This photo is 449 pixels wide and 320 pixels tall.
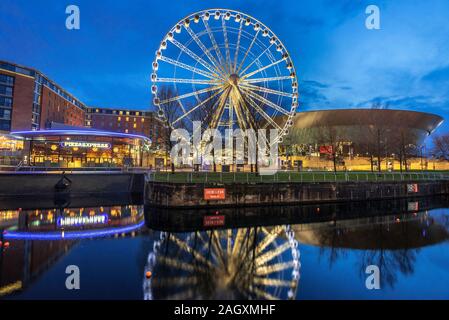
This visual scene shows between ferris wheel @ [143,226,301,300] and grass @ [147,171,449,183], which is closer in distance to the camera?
ferris wheel @ [143,226,301,300]

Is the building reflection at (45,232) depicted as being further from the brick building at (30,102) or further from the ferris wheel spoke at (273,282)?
the brick building at (30,102)

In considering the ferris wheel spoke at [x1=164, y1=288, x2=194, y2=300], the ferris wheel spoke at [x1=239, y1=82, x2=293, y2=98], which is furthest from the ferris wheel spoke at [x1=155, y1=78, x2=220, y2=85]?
the ferris wheel spoke at [x1=164, y1=288, x2=194, y2=300]

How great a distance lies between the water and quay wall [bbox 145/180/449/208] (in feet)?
4.48

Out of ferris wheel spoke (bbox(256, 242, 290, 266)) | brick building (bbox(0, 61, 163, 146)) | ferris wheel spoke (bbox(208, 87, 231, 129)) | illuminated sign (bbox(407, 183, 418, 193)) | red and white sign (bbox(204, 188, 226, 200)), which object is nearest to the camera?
ferris wheel spoke (bbox(256, 242, 290, 266))

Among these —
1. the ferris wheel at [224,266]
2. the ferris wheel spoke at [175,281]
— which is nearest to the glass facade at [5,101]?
the ferris wheel at [224,266]

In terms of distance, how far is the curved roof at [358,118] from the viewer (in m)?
84.1

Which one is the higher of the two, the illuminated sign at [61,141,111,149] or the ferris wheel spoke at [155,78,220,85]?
the ferris wheel spoke at [155,78,220,85]

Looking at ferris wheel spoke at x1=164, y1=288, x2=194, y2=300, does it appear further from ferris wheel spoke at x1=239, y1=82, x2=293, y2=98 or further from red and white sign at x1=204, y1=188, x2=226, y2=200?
ferris wheel spoke at x1=239, y1=82, x2=293, y2=98

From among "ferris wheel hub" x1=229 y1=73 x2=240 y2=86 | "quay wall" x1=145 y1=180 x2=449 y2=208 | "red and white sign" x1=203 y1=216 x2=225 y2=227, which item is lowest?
"red and white sign" x1=203 y1=216 x2=225 y2=227

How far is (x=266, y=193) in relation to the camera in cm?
2478

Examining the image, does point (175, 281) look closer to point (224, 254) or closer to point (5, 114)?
point (224, 254)

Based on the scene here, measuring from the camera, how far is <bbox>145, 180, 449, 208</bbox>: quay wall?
22750 millimetres
